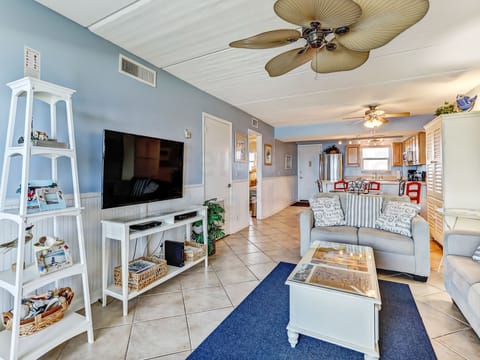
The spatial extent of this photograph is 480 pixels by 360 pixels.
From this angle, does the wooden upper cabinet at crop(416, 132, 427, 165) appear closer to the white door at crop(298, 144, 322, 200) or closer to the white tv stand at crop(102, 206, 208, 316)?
the white door at crop(298, 144, 322, 200)

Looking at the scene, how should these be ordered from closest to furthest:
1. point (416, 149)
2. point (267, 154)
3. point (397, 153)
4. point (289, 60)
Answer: point (289, 60) < point (416, 149) < point (267, 154) < point (397, 153)

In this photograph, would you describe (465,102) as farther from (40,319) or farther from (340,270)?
(40,319)

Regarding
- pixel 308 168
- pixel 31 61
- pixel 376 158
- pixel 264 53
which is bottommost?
pixel 308 168

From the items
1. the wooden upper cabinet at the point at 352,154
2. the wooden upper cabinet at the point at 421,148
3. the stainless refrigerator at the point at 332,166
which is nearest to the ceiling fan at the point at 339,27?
the wooden upper cabinet at the point at 421,148

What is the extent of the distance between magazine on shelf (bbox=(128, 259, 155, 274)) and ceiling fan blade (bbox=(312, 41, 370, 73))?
2372mm

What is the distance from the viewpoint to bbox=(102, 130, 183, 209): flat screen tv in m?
2.22

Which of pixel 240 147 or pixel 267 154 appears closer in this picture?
pixel 240 147

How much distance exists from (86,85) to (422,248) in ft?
12.3

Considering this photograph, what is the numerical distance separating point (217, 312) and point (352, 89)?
355cm

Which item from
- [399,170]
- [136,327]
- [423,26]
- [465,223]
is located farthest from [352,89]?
[399,170]

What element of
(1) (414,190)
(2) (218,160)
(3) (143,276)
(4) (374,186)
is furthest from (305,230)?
(4) (374,186)

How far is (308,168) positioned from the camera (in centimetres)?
913

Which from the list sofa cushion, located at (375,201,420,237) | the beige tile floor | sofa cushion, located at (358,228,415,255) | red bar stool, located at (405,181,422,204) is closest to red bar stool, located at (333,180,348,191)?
red bar stool, located at (405,181,422,204)

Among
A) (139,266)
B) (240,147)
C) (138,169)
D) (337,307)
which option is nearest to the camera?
(337,307)
